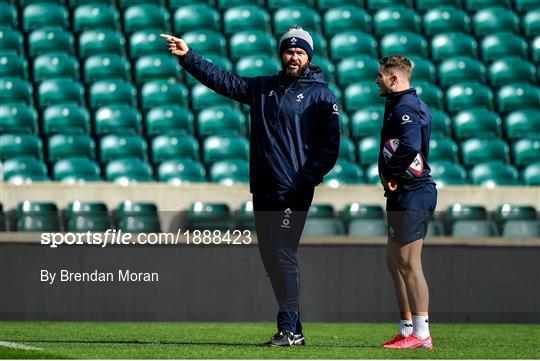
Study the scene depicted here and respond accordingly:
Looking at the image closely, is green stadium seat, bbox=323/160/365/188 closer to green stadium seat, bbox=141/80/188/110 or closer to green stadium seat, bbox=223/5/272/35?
green stadium seat, bbox=141/80/188/110

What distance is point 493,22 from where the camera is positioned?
51.0 feet

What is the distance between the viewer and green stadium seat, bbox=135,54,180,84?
13789 mm

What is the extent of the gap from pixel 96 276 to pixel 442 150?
511 centimetres

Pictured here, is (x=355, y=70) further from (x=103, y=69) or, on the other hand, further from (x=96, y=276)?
(x=96, y=276)

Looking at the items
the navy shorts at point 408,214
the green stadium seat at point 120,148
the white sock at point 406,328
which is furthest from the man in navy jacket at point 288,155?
the green stadium seat at point 120,148

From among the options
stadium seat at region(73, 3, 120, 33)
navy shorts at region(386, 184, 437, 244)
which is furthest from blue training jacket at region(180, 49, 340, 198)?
stadium seat at region(73, 3, 120, 33)

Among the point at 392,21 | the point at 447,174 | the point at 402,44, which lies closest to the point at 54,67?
the point at 402,44

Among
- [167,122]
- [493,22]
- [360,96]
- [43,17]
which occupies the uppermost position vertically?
[43,17]

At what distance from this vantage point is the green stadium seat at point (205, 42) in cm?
1409

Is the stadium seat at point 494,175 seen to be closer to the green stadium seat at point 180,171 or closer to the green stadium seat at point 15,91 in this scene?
the green stadium seat at point 180,171

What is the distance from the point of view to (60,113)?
1270 cm

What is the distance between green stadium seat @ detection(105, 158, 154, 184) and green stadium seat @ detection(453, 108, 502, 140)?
12.2 feet

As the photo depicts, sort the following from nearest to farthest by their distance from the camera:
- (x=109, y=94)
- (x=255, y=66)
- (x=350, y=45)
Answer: (x=109, y=94) < (x=255, y=66) < (x=350, y=45)

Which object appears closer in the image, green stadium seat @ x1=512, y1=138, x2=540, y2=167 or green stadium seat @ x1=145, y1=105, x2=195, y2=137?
green stadium seat @ x1=145, y1=105, x2=195, y2=137
